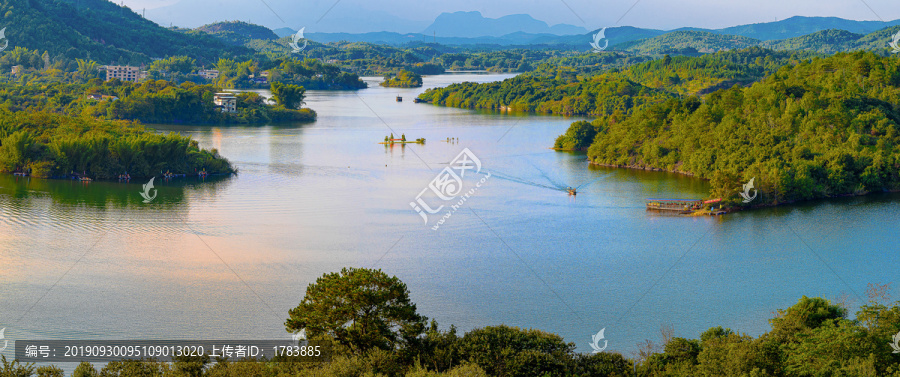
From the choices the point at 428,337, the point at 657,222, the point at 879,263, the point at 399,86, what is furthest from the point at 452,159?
the point at 399,86

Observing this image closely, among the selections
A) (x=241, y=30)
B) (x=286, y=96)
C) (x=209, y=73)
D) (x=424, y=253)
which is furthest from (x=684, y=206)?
(x=241, y=30)

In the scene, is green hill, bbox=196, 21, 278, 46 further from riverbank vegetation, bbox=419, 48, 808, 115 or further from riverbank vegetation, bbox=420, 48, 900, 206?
riverbank vegetation, bbox=420, 48, 900, 206

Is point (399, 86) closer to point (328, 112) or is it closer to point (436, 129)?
point (328, 112)

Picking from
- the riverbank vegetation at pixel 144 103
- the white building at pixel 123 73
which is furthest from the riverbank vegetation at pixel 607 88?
the white building at pixel 123 73

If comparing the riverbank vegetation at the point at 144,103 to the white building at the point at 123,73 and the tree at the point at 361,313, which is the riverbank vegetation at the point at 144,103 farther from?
the tree at the point at 361,313
